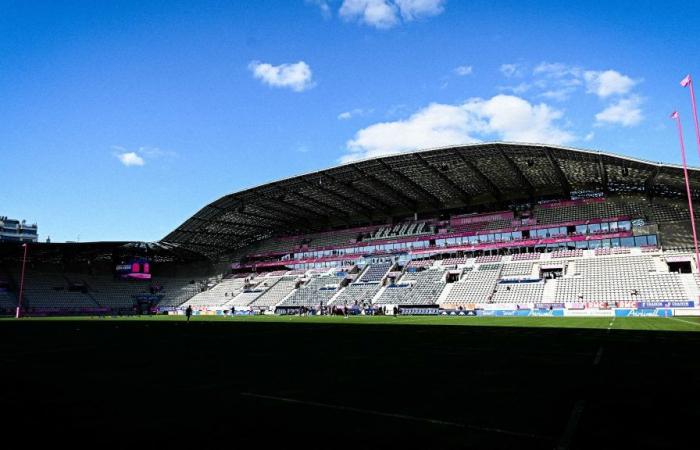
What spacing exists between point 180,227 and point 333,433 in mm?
69169

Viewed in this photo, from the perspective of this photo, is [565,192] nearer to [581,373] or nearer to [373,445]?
[581,373]

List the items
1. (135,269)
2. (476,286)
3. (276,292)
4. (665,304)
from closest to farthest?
(665,304), (476,286), (276,292), (135,269)

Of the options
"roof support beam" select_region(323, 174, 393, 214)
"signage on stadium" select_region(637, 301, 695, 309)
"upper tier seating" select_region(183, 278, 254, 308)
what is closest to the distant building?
"upper tier seating" select_region(183, 278, 254, 308)

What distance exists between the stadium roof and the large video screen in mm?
5686

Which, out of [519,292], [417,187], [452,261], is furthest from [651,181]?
[417,187]

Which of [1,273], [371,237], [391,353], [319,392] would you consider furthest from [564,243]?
[1,273]

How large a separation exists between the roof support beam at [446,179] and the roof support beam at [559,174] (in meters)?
11.9

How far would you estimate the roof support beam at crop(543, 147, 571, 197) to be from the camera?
44.7 meters

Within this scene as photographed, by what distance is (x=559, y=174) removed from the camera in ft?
169

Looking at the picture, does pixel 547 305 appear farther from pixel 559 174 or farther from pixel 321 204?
pixel 321 204

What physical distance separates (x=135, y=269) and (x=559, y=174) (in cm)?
6571

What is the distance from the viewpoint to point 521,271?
52562 mm

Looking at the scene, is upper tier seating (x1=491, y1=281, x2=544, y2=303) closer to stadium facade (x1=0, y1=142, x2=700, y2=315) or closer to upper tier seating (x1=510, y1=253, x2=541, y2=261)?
stadium facade (x1=0, y1=142, x2=700, y2=315)

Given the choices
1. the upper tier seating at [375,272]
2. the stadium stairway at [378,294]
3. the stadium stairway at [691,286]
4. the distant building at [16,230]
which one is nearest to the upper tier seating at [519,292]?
the stadium stairway at [691,286]
